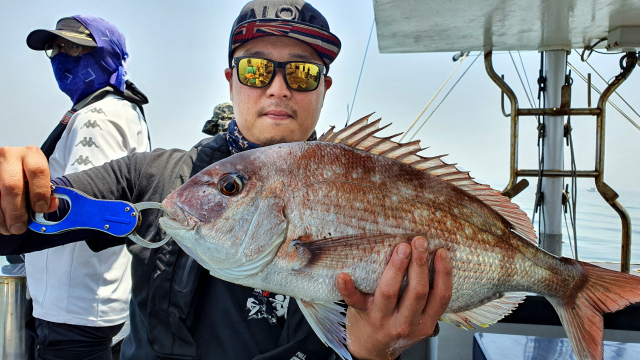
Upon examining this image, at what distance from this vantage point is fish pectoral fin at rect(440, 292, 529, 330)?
1.23m

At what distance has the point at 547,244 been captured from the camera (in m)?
3.51

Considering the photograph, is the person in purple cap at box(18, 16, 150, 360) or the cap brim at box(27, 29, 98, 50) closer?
the person in purple cap at box(18, 16, 150, 360)

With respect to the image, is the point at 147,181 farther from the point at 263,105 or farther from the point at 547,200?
the point at 547,200

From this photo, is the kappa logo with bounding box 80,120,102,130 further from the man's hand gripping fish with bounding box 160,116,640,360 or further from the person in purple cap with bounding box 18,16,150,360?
the man's hand gripping fish with bounding box 160,116,640,360

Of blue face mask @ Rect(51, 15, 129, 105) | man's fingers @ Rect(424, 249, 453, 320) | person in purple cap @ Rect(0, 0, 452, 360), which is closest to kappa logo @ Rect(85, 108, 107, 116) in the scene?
blue face mask @ Rect(51, 15, 129, 105)

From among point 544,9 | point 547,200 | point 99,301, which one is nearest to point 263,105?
point 99,301

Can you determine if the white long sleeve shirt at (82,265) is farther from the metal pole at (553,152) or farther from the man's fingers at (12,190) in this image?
the metal pole at (553,152)

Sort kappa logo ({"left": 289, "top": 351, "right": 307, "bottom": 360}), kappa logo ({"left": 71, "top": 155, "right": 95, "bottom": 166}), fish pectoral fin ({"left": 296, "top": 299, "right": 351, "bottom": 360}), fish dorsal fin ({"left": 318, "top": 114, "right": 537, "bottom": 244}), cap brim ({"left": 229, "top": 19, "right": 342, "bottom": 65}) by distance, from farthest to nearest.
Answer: kappa logo ({"left": 71, "top": 155, "right": 95, "bottom": 166}), cap brim ({"left": 229, "top": 19, "right": 342, "bottom": 65}), kappa logo ({"left": 289, "top": 351, "right": 307, "bottom": 360}), fish dorsal fin ({"left": 318, "top": 114, "right": 537, "bottom": 244}), fish pectoral fin ({"left": 296, "top": 299, "right": 351, "bottom": 360})

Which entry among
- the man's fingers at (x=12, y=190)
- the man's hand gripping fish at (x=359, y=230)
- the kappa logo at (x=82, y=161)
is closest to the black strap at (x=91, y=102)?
the kappa logo at (x=82, y=161)

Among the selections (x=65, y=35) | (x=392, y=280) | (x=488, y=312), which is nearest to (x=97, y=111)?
(x=65, y=35)

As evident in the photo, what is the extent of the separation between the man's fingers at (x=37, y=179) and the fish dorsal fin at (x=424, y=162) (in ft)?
2.33

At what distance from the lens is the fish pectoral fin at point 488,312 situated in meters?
1.23

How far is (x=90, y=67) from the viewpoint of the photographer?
8.16 ft

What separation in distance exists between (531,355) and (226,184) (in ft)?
5.04
